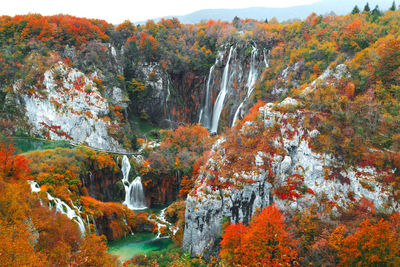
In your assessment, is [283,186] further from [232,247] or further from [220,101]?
[220,101]

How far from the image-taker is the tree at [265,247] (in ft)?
55.7

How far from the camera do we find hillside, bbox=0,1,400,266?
17547 mm

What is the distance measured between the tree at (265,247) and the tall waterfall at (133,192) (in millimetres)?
19223

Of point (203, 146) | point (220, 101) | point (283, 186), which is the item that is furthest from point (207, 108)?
point (283, 186)

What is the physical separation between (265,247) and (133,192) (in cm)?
2263

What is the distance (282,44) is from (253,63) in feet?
19.4

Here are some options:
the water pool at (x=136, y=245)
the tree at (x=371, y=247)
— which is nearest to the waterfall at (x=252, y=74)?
the water pool at (x=136, y=245)

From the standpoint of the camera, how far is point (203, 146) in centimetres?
3931

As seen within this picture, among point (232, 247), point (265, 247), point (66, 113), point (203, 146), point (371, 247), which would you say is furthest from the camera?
point (66, 113)

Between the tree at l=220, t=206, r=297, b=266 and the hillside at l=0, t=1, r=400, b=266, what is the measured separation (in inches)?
5.0

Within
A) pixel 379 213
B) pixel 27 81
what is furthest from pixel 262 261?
pixel 27 81

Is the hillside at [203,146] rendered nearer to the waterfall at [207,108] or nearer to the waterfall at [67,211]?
the waterfall at [67,211]

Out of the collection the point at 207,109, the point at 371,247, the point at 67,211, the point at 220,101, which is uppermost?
the point at 220,101

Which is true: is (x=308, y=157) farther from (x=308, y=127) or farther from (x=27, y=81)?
(x=27, y=81)
